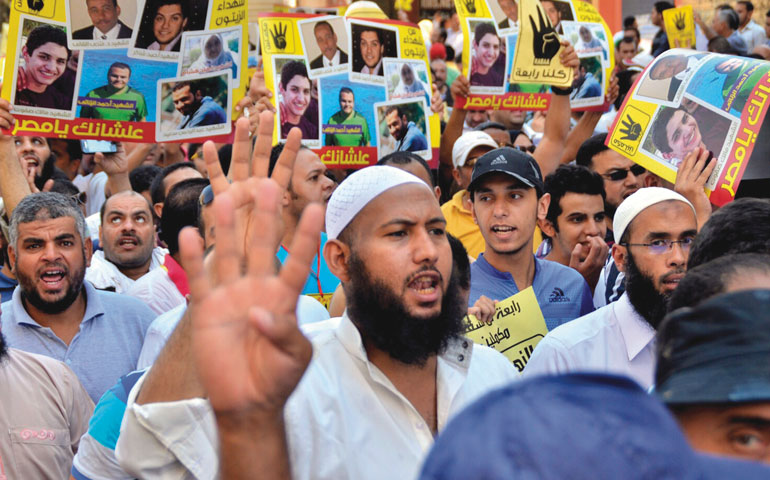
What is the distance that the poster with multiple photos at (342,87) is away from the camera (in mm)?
6191

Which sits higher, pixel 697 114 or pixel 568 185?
pixel 697 114

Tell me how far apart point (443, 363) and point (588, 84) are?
470cm

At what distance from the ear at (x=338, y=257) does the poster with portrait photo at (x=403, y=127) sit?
3.54m

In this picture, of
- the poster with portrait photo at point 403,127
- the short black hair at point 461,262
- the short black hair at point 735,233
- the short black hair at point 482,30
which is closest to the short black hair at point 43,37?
the poster with portrait photo at point 403,127

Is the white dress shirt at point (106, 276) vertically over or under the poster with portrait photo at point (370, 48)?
under

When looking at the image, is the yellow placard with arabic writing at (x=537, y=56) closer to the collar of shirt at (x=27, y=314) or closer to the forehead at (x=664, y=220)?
the forehead at (x=664, y=220)

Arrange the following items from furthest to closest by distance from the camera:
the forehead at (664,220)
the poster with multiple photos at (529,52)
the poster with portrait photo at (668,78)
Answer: the poster with multiple photos at (529,52) < the poster with portrait photo at (668,78) < the forehead at (664,220)

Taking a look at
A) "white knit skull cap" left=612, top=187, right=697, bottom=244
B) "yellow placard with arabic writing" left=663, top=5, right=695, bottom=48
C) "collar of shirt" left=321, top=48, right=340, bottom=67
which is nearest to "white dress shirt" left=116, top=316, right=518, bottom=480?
"white knit skull cap" left=612, top=187, right=697, bottom=244

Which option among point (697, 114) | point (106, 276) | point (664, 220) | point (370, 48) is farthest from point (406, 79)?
point (664, 220)

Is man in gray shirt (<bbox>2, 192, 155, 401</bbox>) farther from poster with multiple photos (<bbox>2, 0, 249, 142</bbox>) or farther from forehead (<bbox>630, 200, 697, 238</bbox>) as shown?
forehead (<bbox>630, 200, 697, 238</bbox>)

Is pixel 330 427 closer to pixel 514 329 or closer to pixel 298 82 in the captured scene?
pixel 514 329

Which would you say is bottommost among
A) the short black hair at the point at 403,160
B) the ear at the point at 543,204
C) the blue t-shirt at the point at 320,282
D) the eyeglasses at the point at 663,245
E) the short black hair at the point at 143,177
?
the short black hair at the point at 143,177

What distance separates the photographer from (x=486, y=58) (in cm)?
662

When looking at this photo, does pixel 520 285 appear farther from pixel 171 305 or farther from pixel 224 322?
pixel 224 322
